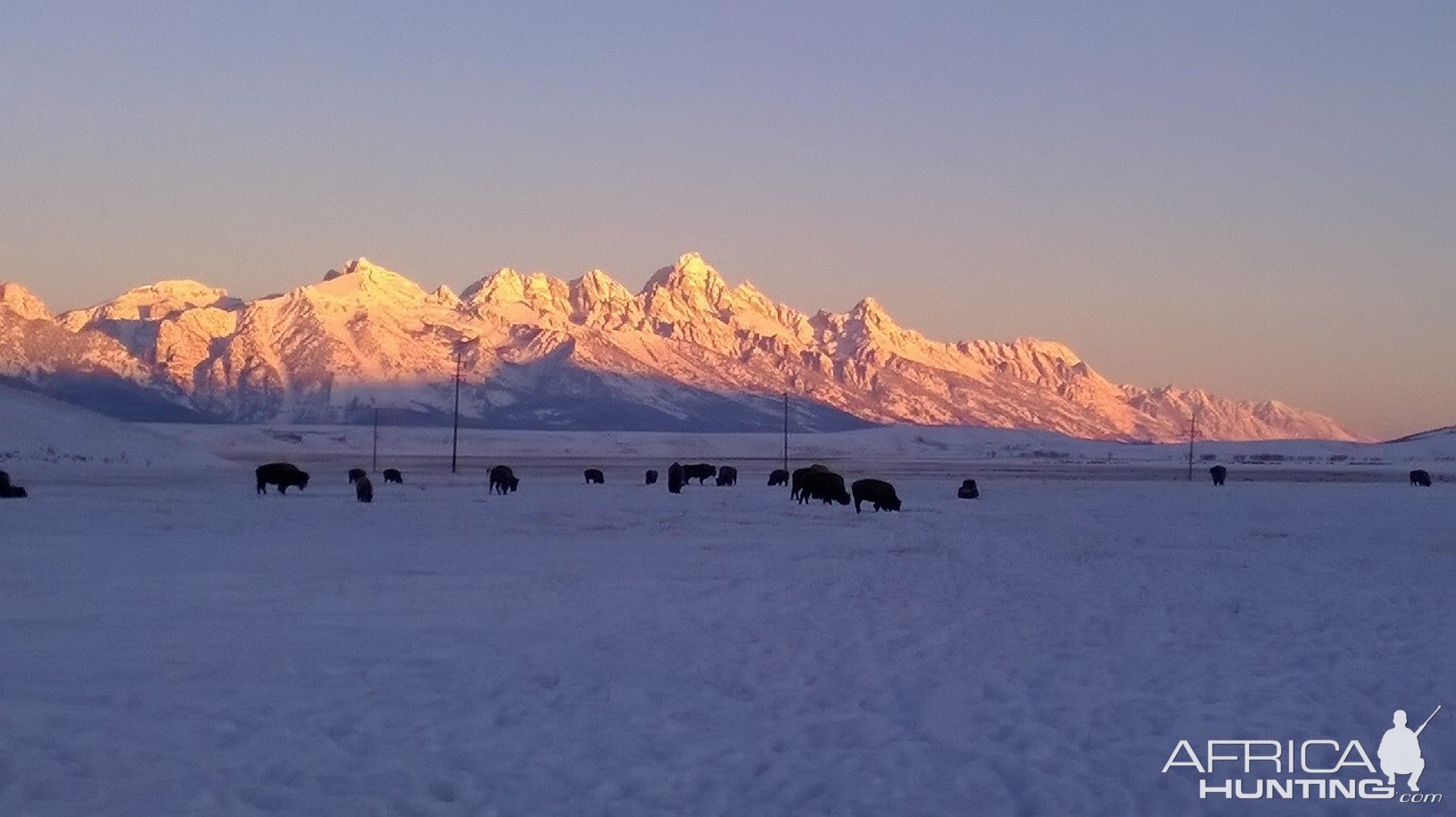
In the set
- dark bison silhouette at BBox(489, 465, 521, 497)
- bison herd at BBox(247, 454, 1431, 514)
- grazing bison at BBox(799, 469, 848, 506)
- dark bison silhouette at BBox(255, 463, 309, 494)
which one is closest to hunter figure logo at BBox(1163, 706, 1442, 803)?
bison herd at BBox(247, 454, 1431, 514)

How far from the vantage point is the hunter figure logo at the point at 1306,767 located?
8211 millimetres

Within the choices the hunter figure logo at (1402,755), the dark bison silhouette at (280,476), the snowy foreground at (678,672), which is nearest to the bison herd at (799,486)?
the dark bison silhouette at (280,476)

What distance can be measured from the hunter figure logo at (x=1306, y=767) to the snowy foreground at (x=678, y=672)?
6.5 inches

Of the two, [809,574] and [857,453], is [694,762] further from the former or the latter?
[857,453]

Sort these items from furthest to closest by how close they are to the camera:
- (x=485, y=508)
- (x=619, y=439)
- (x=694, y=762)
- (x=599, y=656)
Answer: (x=619, y=439), (x=485, y=508), (x=599, y=656), (x=694, y=762)

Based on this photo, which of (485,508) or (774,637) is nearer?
(774,637)

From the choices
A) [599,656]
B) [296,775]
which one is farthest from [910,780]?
[599,656]

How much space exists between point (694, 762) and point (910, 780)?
136 cm

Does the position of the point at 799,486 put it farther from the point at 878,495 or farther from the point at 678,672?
the point at 678,672

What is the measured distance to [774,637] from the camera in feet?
43.8

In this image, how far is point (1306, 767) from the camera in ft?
28.5

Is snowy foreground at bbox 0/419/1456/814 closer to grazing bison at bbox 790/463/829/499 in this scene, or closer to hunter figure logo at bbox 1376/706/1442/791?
hunter figure logo at bbox 1376/706/1442/791

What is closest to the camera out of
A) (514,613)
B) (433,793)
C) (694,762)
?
(433,793)

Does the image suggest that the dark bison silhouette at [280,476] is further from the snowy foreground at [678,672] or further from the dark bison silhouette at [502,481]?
the snowy foreground at [678,672]
